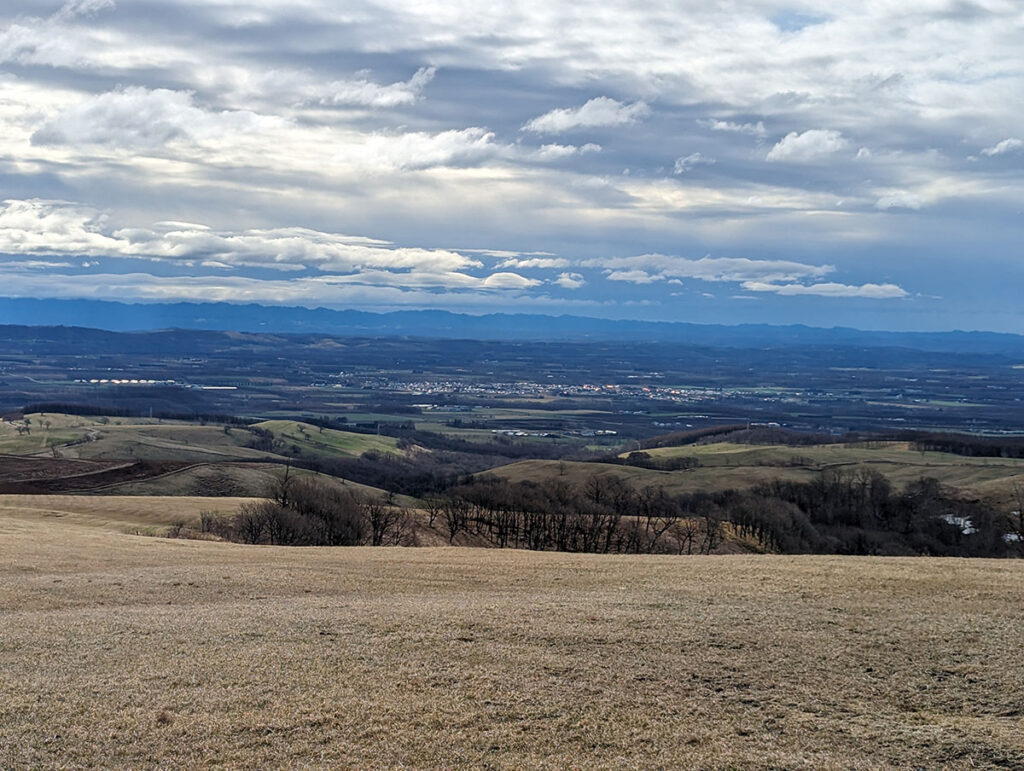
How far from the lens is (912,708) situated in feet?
64.4

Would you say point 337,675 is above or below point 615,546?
above

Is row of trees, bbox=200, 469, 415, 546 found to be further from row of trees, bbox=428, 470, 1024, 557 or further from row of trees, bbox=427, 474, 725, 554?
row of trees, bbox=428, 470, 1024, 557

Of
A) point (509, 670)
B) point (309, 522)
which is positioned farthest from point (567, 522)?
point (509, 670)

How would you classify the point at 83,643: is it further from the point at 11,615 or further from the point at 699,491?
the point at 699,491

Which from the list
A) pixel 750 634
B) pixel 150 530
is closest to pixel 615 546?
pixel 150 530

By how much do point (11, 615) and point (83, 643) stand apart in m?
5.45

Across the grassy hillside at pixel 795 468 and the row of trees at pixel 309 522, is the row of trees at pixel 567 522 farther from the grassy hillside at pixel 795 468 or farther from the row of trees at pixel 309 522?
the grassy hillside at pixel 795 468

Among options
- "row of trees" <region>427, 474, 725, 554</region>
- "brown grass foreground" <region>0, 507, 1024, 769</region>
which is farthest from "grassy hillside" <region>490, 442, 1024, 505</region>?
"brown grass foreground" <region>0, 507, 1024, 769</region>

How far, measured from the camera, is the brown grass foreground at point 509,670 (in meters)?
17.0

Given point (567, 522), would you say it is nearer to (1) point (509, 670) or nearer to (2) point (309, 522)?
(2) point (309, 522)

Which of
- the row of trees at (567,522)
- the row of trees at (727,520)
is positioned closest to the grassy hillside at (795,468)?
the row of trees at (727,520)

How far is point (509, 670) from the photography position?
70.6ft

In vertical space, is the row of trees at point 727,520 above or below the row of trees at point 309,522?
below

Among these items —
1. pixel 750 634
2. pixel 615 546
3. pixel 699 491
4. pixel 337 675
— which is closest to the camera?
pixel 337 675
